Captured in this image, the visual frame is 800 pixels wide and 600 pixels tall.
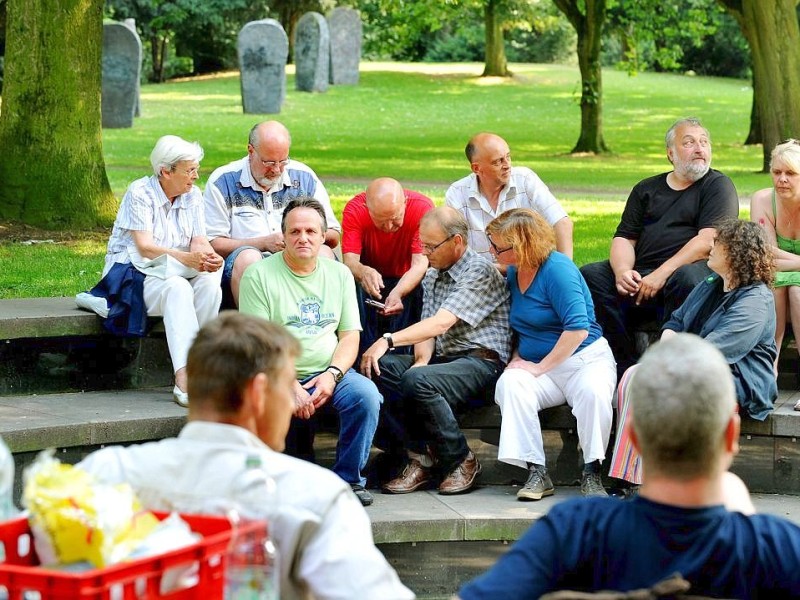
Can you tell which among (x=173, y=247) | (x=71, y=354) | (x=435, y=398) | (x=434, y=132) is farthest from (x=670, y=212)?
(x=434, y=132)

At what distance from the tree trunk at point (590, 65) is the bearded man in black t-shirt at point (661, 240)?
1363 cm

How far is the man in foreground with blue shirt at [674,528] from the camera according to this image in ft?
8.55

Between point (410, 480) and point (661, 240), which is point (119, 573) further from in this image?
point (661, 240)

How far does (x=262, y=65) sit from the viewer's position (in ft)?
90.2

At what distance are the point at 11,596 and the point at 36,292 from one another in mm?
5958

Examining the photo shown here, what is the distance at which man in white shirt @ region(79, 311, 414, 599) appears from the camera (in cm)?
276

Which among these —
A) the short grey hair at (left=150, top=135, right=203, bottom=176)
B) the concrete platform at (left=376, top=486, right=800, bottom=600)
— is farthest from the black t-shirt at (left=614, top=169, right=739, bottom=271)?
the short grey hair at (left=150, top=135, right=203, bottom=176)

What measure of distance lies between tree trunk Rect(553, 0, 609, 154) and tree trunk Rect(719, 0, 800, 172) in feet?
18.3

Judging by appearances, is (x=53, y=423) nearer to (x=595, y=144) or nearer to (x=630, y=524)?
(x=630, y=524)

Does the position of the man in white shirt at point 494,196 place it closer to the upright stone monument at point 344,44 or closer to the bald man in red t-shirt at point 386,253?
the bald man in red t-shirt at point 386,253

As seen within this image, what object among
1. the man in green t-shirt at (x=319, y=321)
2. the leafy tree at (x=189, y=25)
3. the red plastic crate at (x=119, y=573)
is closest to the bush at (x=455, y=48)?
the leafy tree at (x=189, y=25)

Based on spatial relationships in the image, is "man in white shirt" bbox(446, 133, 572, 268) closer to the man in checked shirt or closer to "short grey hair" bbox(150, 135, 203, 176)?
the man in checked shirt

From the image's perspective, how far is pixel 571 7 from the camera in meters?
21.1

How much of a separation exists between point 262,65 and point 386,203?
21255 millimetres
